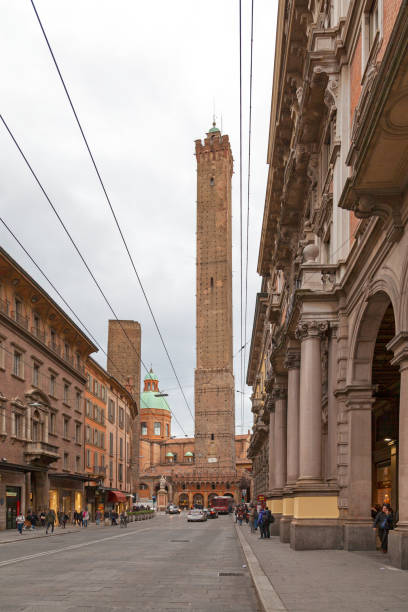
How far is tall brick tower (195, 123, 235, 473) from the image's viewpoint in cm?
11775

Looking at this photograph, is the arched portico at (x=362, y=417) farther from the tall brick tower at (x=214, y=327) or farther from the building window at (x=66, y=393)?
the tall brick tower at (x=214, y=327)

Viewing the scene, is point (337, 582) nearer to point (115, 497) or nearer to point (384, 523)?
point (384, 523)

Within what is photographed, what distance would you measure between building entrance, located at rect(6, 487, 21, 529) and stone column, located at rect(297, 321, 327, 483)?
24263mm

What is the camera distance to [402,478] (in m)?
14.3

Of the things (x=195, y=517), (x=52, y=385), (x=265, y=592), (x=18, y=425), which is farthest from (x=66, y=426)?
(x=265, y=592)

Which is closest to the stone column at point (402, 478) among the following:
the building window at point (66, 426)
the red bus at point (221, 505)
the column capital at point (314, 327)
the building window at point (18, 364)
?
the column capital at point (314, 327)

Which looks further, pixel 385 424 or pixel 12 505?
pixel 12 505

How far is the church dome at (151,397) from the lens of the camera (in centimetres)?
17325

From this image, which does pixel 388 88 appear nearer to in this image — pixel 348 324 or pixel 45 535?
pixel 348 324

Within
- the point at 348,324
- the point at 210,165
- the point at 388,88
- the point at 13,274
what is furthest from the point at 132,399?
the point at 388,88

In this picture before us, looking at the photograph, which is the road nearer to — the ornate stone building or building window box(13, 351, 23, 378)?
the ornate stone building

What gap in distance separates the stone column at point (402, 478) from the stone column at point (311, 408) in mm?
7490

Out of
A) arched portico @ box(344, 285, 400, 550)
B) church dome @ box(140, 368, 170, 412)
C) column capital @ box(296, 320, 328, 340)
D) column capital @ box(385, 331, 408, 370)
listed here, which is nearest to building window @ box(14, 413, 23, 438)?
column capital @ box(296, 320, 328, 340)

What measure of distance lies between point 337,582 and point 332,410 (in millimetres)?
9693
